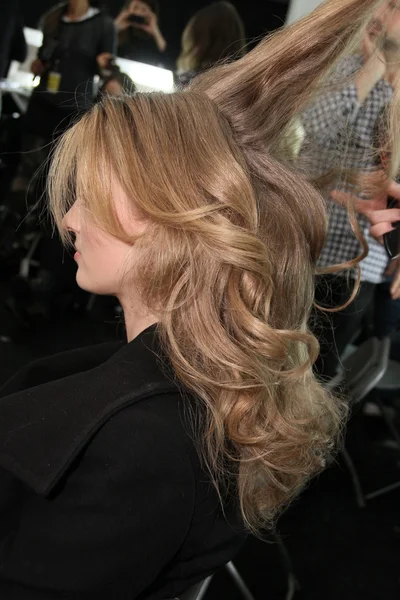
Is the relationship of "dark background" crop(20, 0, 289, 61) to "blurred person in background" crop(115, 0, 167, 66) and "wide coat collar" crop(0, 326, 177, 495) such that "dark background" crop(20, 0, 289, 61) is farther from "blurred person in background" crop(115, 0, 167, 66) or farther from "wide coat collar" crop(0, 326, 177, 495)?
"wide coat collar" crop(0, 326, 177, 495)

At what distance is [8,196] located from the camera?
11.2 feet

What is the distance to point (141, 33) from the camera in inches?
133

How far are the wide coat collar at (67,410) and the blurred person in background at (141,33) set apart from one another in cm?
277

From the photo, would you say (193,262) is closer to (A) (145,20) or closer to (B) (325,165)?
(B) (325,165)

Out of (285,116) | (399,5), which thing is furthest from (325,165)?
(399,5)

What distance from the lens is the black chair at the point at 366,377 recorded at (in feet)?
5.67

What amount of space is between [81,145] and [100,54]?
7.61ft

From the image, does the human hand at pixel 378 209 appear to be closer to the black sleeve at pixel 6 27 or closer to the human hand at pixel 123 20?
the black sleeve at pixel 6 27

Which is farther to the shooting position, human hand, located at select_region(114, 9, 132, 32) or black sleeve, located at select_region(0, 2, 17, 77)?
human hand, located at select_region(114, 9, 132, 32)

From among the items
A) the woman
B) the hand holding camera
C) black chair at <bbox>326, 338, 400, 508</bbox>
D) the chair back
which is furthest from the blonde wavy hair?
the hand holding camera

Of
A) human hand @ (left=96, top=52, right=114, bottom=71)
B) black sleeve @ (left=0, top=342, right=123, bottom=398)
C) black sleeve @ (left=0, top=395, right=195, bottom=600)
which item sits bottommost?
black sleeve @ (left=0, top=342, right=123, bottom=398)

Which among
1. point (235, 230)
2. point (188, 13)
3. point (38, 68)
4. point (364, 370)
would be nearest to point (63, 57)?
point (38, 68)

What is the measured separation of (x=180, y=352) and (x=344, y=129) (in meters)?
0.63

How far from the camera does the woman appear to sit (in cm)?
77
